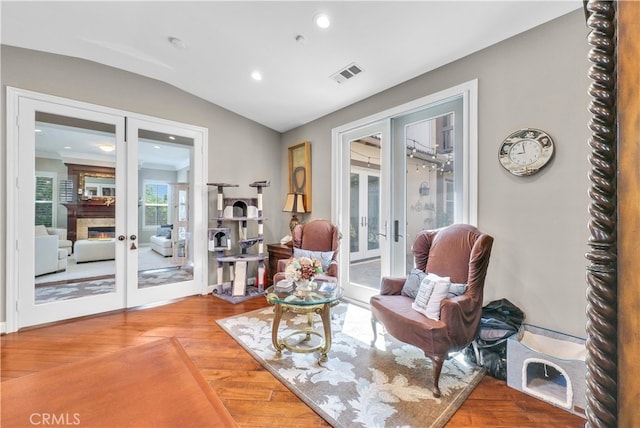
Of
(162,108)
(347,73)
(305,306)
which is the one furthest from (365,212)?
(162,108)

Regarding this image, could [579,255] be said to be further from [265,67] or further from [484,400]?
[265,67]

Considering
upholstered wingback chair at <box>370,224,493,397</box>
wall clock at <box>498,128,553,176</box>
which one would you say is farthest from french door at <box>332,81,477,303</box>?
upholstered wingback chair at <box>370,224,493,397</box>

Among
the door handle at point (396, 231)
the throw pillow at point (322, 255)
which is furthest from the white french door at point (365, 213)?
the throw pillow at point (322, 255)

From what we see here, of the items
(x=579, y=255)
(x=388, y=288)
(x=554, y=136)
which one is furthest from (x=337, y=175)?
(x=579, y=255)

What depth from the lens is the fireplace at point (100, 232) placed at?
10.9 ft

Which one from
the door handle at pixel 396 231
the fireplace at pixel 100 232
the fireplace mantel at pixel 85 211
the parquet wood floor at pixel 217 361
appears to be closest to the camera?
the parquet wood floor at pixel 217 361

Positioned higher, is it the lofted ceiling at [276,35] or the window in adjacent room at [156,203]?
the lofted ceiling at [276,35]

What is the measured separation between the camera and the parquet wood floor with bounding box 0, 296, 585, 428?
5.63 feet

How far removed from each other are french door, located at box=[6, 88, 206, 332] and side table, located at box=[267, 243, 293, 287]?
1.16m

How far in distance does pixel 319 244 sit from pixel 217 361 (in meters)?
1.89

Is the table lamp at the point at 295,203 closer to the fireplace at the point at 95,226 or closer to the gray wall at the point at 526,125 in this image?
the gray wall at the point at 526,125

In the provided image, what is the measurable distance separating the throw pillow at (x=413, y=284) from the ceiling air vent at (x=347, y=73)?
2270 millimetres

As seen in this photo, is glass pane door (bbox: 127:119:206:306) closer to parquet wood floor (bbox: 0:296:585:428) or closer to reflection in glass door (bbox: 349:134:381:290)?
parquet wood floor (bbox: 0:296:585:428)

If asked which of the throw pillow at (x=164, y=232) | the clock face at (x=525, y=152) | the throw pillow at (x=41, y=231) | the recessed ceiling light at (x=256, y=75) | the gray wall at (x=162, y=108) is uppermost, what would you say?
the recessed ceiling light at (x=256, y=75)
